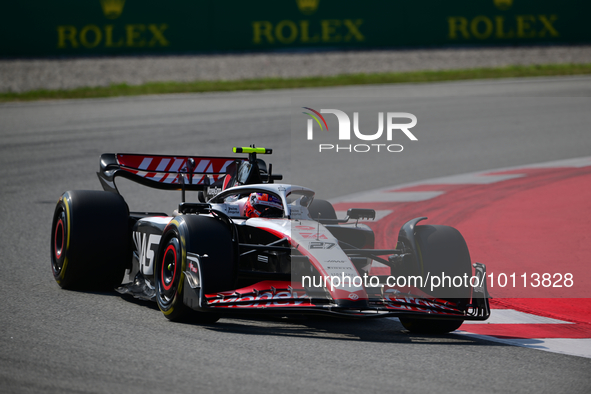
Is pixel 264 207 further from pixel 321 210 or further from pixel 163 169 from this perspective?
pixel 163 169

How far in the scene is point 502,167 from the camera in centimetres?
1323

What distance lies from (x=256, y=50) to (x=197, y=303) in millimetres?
19196

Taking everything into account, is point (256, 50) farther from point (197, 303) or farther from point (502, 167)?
point (197, 303)

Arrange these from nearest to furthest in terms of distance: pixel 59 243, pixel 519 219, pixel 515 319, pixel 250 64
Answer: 1. pixel 515 319
2. pixel 59 243
3. pixel 519 219
4. pixel 250 64

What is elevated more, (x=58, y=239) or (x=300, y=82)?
(x=300, y=82)

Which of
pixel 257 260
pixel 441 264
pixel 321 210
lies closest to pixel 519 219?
pixel 321 210

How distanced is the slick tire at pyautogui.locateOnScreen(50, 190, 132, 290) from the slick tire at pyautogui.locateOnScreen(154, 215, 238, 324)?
3.88 ft

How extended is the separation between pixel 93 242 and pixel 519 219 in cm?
513

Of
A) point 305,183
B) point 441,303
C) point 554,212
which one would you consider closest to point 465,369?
point 441,303

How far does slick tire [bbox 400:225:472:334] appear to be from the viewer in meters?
5.85

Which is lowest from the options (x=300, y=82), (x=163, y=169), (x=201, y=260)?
(x=201, y=260)

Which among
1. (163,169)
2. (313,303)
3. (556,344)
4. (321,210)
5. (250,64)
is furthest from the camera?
(250,64)

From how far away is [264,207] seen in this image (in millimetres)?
6484

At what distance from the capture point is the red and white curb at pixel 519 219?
237 inches
